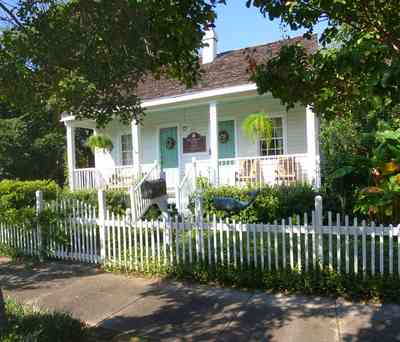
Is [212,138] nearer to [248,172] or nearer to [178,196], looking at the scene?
[248,172]

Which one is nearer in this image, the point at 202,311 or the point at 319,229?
the point at 202,311

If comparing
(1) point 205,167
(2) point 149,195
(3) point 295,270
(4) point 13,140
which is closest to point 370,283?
(3) point 295,270

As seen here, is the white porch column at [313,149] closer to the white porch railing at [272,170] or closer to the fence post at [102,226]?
the white porch railing at [272,170]

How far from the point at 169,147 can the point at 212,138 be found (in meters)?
3.52

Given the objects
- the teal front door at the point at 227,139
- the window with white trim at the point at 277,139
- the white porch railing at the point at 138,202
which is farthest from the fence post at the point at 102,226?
the teal front door at the point at 227,139

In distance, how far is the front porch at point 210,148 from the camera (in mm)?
11258

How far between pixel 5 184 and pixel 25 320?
5663 mm

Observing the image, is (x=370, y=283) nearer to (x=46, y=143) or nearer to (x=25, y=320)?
(x=25, y=320)

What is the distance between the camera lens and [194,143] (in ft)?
47.0

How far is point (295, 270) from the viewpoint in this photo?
513 cm

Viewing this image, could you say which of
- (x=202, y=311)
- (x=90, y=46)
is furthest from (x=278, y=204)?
(x=90, y=46)

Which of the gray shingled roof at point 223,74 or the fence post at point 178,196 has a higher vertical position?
the gray shingled roof at point 223,74

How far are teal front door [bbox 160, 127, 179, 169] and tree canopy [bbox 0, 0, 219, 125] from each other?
9.97 metres

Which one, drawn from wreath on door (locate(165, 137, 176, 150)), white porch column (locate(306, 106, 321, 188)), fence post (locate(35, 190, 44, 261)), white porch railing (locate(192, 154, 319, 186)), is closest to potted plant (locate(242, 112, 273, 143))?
white porch railing (locate(192, 154, 319, 186))
